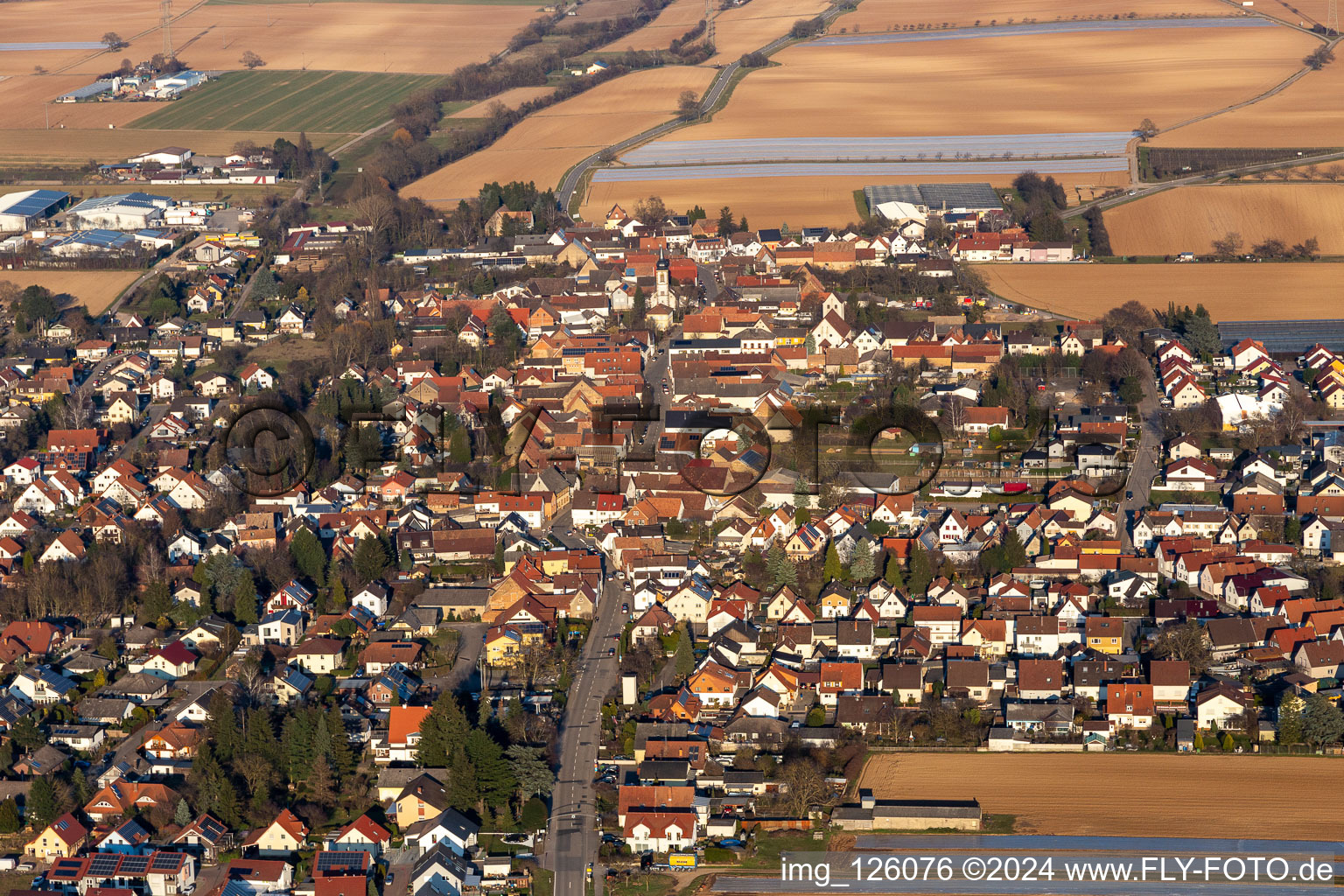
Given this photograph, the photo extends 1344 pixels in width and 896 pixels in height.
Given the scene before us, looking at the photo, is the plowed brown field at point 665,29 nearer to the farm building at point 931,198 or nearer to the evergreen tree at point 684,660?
the farm building at point 931,198

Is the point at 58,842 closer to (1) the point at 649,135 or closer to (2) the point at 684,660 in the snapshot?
(2) the point at 684,660

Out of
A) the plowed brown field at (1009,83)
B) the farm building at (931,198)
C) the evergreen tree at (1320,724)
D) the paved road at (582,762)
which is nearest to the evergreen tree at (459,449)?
the paved road at (582,762)

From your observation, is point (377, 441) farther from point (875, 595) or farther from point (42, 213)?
point (42, 213)

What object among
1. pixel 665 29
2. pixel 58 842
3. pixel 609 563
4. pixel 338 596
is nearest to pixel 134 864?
pixel 58 842

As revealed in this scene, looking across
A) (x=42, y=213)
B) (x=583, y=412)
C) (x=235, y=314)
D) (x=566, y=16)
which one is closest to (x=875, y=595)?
(x=583, y=412)

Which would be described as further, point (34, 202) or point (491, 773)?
point (34, 202)
